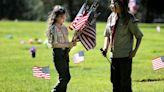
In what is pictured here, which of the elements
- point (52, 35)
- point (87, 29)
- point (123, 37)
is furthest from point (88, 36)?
point (123, 37)

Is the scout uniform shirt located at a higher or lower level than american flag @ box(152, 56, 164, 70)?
higher

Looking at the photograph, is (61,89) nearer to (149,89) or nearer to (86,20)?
(86,20)

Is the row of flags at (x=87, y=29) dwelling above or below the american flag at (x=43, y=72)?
above

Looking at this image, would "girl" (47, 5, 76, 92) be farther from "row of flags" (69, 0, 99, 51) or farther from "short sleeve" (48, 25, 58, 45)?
"row of flags" (69, 0, 99, 51)

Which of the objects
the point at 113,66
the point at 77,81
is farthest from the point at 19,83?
the point at 113,66

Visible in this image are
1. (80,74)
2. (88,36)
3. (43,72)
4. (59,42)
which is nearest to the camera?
(59,42)

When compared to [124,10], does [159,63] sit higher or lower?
lower

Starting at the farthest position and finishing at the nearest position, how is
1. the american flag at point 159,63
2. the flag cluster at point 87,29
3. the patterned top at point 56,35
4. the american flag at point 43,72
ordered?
the american flag at point 159,63
the american flag at point 43,72
the flag cluster at point 87,29
the patterned top at point 56,35

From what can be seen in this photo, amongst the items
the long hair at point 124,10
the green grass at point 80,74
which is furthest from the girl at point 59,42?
the green grass at point 80,74

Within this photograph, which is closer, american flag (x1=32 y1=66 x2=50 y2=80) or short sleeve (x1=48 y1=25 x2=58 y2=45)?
short sleeve (x1=48 y1=25 x2=58 y2=45)

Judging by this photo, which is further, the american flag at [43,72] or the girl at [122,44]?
the american flag at [43,72]

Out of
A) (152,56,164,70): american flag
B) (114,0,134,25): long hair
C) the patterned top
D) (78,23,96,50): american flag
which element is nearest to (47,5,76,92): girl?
the patterned top

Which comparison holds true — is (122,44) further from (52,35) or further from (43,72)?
(43,72)

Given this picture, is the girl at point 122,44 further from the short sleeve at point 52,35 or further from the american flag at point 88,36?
the short sleeve at point 52,35
